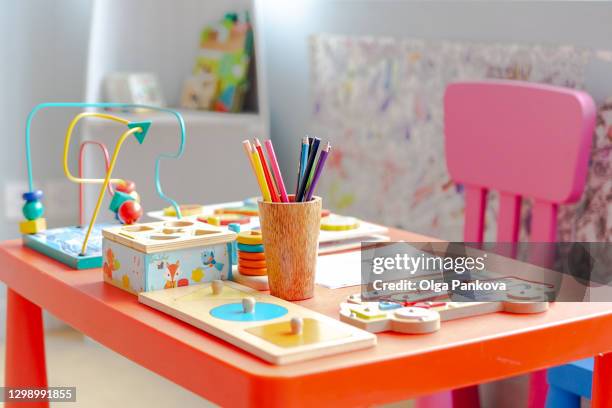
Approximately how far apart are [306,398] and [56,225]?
7.34 feet

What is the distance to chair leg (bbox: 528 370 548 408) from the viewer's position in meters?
1.98

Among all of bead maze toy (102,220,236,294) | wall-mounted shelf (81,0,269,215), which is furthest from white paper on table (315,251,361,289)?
wall-mounted shelf (81,0,269,215)

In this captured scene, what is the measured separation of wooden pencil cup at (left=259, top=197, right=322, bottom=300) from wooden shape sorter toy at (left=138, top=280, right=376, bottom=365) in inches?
1.2

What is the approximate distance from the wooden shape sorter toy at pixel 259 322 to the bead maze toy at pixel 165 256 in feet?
0.07

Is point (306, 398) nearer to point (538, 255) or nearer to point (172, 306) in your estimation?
point (172, 306)

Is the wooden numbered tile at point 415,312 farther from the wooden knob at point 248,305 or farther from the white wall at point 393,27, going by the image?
the white wall at point 393,27

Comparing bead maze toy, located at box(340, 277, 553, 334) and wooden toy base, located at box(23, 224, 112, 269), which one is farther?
wooden toy base, located at box(23, 224, 112, 269)

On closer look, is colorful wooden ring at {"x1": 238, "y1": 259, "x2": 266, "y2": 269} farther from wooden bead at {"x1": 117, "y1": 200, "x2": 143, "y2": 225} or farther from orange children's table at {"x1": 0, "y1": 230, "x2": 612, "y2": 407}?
wooden bead at {"x1": 117, "y1": 200, "x2": 143, "y2": 225}

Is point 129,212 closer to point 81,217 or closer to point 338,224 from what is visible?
point 81,217

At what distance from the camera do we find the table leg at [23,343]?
1646mm

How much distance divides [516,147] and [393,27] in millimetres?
672

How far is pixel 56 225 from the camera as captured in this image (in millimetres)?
3084

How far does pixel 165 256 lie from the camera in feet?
4.31

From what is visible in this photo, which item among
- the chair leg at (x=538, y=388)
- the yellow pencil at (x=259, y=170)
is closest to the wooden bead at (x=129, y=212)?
the yellow pencil at (x=259, y=170)
